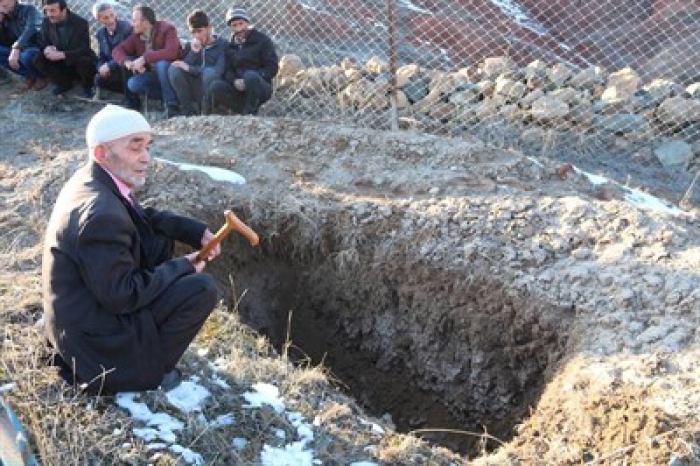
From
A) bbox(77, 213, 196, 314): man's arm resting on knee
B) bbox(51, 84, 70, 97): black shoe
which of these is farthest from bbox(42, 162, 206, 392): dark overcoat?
bbox(51, 84, 70, 97): black shoe

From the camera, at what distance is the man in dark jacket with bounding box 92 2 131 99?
8125mm

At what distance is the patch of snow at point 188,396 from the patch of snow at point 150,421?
0.09 meters

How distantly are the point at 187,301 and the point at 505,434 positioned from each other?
2.39 m

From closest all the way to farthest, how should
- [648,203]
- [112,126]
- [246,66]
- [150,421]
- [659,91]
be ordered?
[112,126], [150,421], [648,203], [246,66], [659,91]

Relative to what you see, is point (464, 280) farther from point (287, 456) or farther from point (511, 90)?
point (511, 90)

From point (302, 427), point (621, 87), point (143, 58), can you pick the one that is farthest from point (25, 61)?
Answer: point (302, 427)

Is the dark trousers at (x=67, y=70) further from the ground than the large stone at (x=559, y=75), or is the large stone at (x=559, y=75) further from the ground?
the dark trousers at (x=67, y=70)

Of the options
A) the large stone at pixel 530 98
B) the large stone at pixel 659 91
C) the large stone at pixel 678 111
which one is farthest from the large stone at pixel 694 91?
the large stone at pixel 530 98

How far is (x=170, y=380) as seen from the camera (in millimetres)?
3889

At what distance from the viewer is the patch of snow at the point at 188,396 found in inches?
149

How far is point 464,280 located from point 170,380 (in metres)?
2.09

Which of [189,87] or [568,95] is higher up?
[189,87]

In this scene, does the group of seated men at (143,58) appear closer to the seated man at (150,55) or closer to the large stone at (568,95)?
the seated man at (150,55)

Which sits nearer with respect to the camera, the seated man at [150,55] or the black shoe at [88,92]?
the seated man at [150,55]
